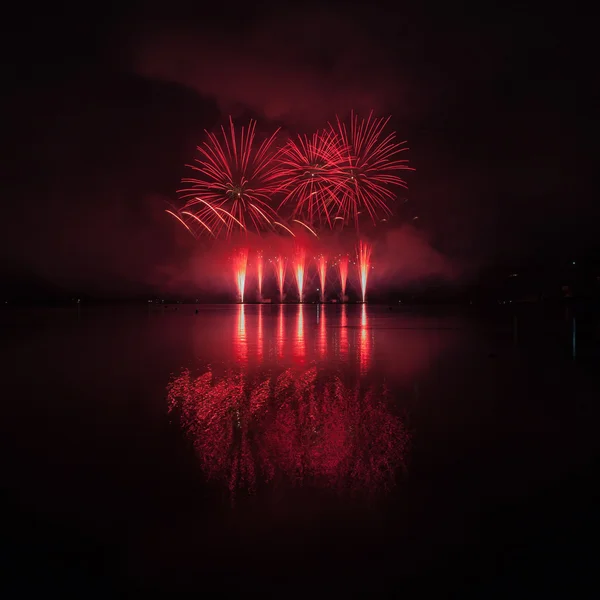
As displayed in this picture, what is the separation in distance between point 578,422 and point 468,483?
12.3ft

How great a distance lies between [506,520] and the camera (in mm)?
4867

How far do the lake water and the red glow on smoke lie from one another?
4 cm

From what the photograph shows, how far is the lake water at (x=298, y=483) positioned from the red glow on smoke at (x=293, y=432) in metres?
0.04

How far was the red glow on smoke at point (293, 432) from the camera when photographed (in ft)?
19.9

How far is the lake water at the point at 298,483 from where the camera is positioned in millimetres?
4094

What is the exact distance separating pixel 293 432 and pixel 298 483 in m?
1.99

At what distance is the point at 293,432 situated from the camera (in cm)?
774

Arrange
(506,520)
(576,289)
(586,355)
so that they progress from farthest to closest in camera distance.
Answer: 1. (576,289)
2. (586,355)
3. (506,520)

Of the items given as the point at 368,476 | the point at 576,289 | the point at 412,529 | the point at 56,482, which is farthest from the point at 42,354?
the point at 576,289

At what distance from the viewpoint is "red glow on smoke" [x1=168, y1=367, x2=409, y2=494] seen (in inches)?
238

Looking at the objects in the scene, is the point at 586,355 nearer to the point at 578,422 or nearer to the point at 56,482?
the point at 578,422

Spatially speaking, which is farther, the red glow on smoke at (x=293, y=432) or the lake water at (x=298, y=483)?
the red glow on smoke at (x=293, y=432)

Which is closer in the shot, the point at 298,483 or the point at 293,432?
the point at 298,483

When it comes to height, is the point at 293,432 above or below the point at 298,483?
above
